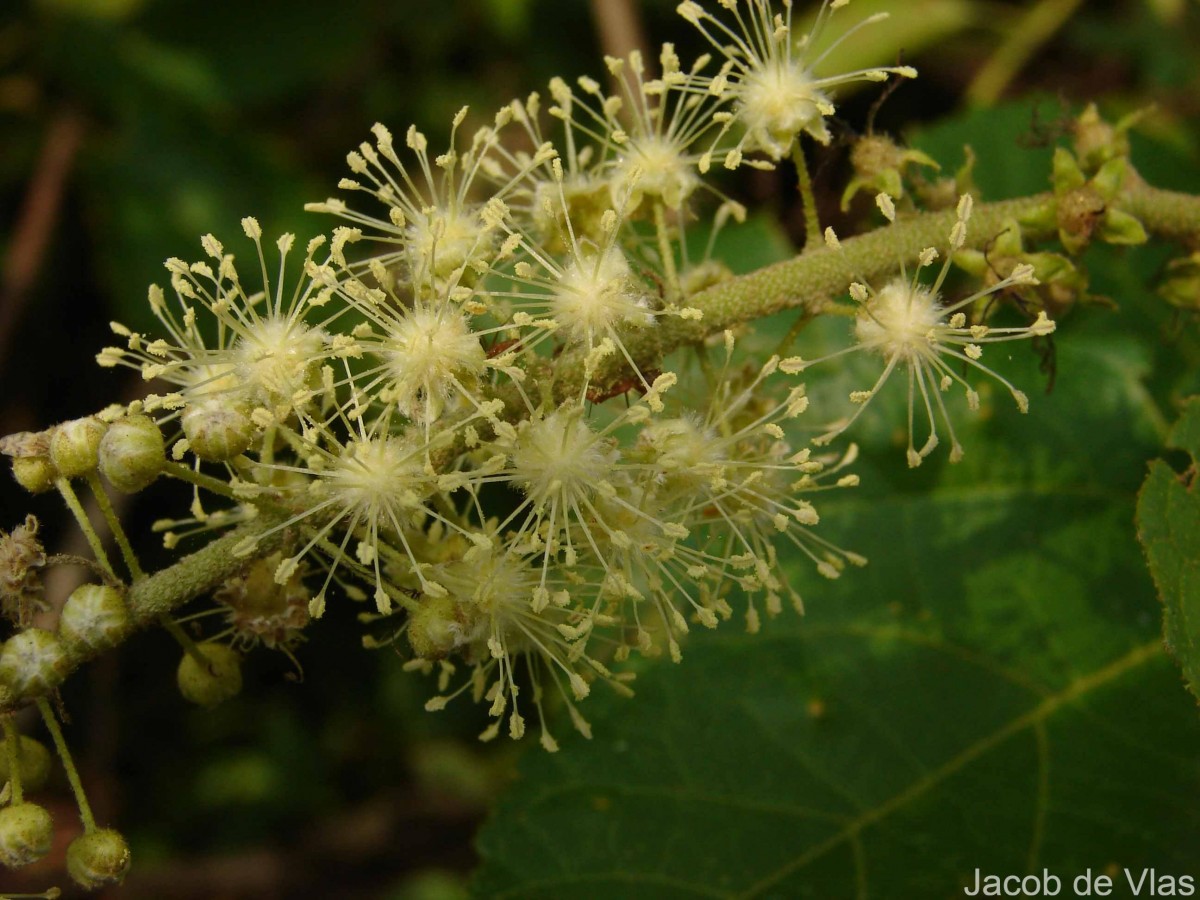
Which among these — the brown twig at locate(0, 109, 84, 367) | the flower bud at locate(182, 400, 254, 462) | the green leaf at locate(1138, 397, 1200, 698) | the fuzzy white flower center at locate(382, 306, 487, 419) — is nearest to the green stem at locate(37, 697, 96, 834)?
the flower bud at locate(182, 400, 254, 462)

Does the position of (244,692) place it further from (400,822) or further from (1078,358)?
(1078,358)

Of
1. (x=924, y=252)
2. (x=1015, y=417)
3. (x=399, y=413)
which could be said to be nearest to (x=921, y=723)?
(x=1015, y=417)

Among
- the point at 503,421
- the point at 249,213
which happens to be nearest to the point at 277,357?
the point at 503,421

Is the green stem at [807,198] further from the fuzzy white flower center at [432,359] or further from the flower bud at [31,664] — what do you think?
the flower bud at [31,664]

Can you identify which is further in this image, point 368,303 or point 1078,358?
point 1078,358

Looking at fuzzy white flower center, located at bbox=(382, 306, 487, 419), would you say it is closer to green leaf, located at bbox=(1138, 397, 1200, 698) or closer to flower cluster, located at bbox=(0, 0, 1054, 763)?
flower cluster, located at bbox=(0, 0, 1054, 763)

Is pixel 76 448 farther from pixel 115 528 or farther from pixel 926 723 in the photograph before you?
pixel 926 723
